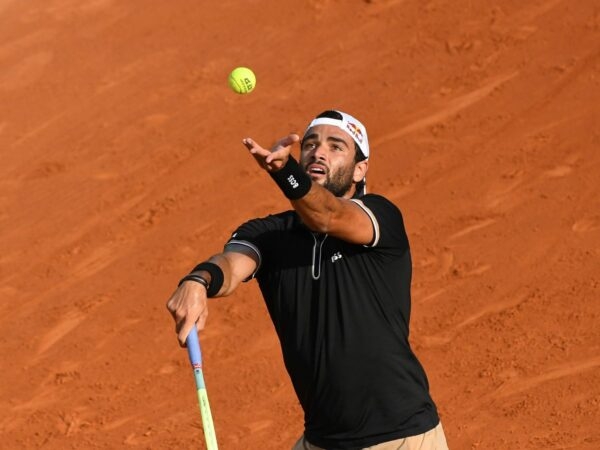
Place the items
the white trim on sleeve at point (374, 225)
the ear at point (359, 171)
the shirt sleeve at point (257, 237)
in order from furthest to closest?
the ear at point (359, 171), the shirt sleeve at point (257, 237), the white trim on sleeve at point (374, 225)

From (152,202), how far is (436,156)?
9.91 feet

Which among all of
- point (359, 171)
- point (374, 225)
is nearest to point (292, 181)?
point (374, 225)

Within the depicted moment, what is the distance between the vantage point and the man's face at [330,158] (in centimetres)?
538

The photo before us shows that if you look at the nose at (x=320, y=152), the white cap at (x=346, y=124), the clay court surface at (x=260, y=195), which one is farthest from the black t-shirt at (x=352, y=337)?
the clay court surface at (x=260, y=195)

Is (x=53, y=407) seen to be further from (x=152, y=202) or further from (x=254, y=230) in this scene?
(x=254, y=230)

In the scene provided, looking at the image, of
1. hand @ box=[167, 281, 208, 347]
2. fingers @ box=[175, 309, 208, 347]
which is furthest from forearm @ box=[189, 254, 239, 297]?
fingers @ box=[175, 309, 208, 347]

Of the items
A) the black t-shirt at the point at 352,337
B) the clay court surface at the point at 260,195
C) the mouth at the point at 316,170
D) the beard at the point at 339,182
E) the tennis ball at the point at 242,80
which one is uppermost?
the tennis ball at the point at 242,80

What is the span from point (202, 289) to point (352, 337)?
745 millimetres

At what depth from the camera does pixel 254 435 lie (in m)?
9.11


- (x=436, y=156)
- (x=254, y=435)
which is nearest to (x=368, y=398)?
(x=254, y=435)

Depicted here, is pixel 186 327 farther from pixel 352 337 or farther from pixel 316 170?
pixel 316 170

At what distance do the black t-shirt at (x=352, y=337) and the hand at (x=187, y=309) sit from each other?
2.04ft

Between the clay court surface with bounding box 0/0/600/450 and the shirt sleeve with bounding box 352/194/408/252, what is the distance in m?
3.79

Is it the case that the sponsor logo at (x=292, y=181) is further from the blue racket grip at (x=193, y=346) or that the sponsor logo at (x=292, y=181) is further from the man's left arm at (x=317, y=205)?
the blue racket grip at (x=193, y=346)
